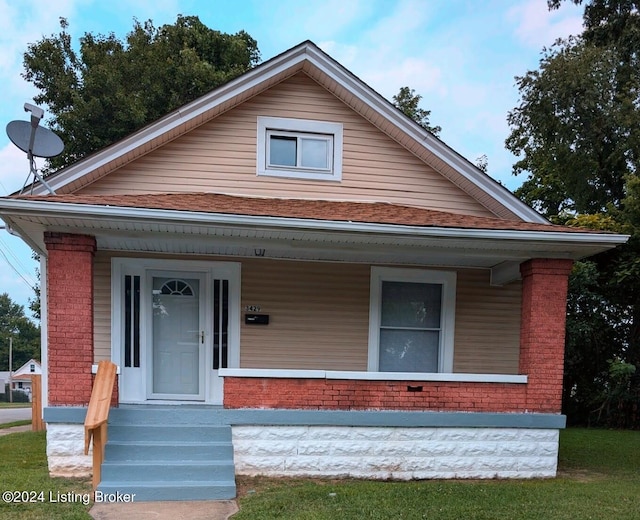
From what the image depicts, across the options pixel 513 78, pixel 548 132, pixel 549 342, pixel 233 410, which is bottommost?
pixel 233 410

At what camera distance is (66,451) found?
5.16 m

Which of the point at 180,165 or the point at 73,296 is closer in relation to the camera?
the point at 73,296

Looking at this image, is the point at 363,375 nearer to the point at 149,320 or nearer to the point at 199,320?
the point at 199,320

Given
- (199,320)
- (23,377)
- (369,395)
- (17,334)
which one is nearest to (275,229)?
(199,320)

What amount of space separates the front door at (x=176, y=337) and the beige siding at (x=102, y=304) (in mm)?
657

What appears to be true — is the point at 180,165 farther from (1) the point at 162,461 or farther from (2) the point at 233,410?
(1) the point at 162,461

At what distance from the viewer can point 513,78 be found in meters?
15.8

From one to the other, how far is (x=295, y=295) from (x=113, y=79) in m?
13.2

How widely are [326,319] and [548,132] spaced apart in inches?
479

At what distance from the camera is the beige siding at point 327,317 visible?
23.0 ft

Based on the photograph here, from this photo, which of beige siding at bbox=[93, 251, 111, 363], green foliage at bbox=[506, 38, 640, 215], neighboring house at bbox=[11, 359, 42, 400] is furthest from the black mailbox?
neighboring house at bbox=[11, 359, 42, 400]

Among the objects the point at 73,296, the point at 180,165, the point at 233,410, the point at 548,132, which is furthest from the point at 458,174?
the point at 548,132

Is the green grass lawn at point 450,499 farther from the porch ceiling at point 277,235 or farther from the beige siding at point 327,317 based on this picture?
the porch ceiling at point 277,235

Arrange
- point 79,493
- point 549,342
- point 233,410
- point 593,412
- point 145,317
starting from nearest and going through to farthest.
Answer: point 79,493
point 233,410
point 549,342
point 145,317
point 593,412
